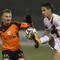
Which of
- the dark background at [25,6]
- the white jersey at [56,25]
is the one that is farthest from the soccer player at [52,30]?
the dark background at [25,6]

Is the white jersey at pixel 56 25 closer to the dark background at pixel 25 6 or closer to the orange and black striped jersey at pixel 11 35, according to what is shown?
the orange and black striped jersey at pixel 11 35

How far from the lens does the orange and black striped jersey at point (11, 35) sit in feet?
18.5

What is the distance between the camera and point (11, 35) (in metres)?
5.63

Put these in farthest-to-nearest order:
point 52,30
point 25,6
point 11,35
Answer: point 25,6 → point 52,30 → point 11,35

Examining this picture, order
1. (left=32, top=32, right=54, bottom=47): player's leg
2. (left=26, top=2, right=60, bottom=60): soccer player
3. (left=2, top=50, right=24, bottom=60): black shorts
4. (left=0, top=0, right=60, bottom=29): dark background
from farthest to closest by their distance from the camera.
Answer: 1. (left=0, top=0, right=60, bottom=29): dark background
2. (left=26, top=2, right=60, bottom=60): soccer player
3. (left=2, top=50, right=24, bottom=60): black shorts
4. (left=32, top=32, right=54, bottom=47): player's leg

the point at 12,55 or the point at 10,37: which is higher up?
the point at 10,37

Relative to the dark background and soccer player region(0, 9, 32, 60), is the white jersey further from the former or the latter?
the dark background

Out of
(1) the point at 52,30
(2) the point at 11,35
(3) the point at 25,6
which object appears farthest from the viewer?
(3) the point at 25,6

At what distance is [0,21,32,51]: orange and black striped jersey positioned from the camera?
5641mm

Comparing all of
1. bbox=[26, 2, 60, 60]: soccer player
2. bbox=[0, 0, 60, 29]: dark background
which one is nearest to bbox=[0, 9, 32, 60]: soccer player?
bbox=[26, 2, 60, 60]: soccer player

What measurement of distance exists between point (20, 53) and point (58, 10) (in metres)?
11.5

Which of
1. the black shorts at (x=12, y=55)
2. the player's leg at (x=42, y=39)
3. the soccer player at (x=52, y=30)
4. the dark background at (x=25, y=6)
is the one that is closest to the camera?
the player's leg at (x=42, y=39)

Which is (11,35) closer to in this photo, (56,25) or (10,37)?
(10,37)

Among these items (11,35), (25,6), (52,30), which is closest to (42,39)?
(52,30)
